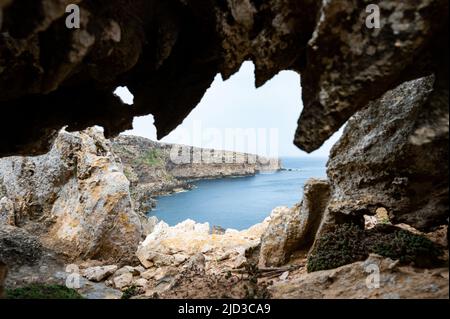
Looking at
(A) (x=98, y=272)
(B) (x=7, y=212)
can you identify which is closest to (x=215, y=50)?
(A) (x=98, y=272)

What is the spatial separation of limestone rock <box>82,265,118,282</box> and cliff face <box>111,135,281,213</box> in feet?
176

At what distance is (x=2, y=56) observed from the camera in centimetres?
784

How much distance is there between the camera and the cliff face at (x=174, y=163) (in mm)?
82312

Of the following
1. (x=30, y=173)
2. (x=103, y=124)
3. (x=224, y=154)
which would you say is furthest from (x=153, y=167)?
(x=103, y=124)

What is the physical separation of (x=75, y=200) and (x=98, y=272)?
15.9ft

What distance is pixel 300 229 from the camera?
44.4ft

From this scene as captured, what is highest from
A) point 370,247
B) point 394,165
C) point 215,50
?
point 215,50

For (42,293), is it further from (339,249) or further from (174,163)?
(174,163)

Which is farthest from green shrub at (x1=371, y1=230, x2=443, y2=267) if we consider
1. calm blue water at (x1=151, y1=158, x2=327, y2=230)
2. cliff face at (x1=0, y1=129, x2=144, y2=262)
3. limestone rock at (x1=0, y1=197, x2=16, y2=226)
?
calm blue water at (x1=151, y1=158, x2=327, y2=230)

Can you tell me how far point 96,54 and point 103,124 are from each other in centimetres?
414

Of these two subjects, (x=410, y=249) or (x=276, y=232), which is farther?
(x=276, y=232)

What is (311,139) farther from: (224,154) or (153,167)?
(224,154)
